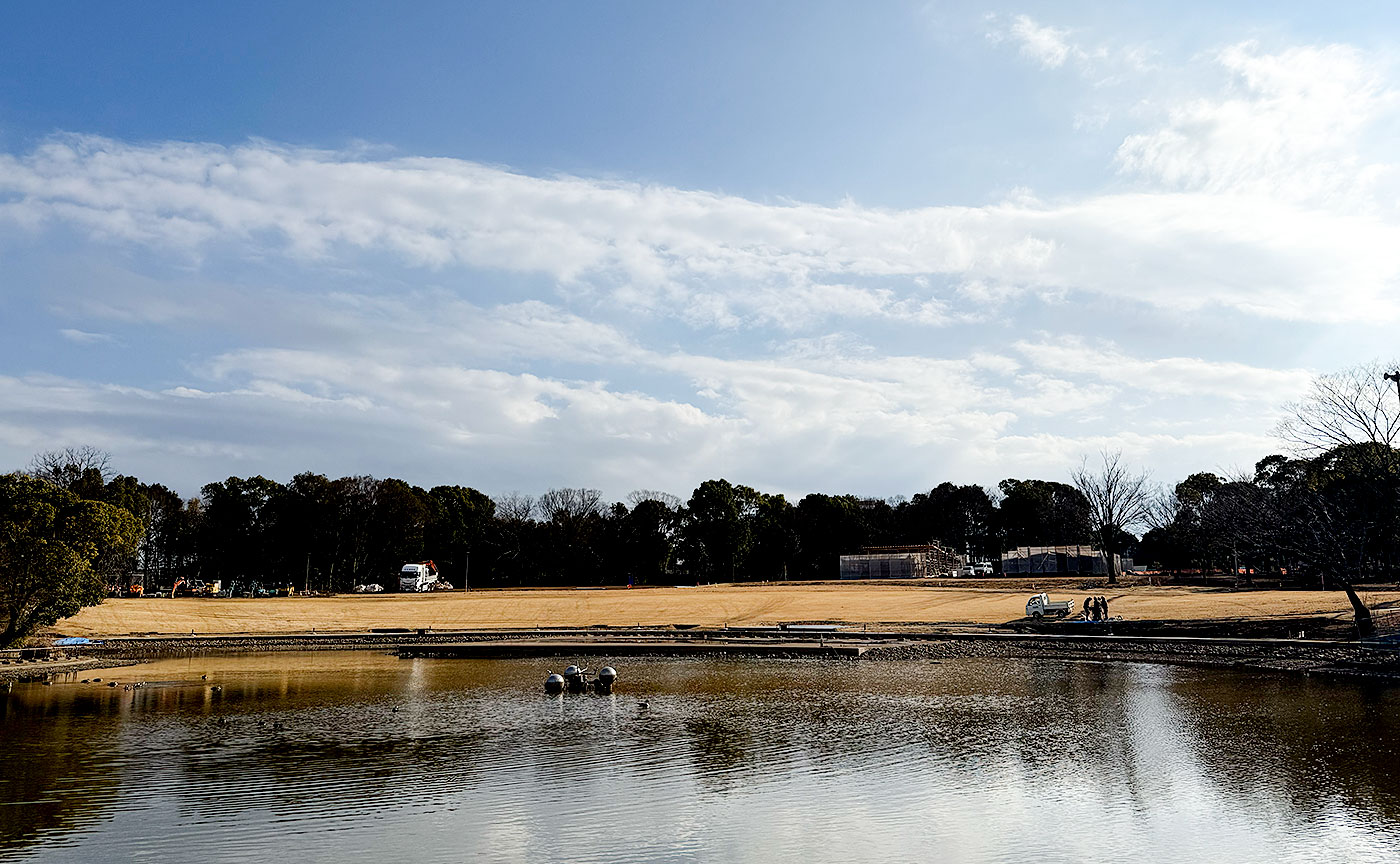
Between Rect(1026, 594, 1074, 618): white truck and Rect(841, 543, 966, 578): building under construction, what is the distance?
165 feet

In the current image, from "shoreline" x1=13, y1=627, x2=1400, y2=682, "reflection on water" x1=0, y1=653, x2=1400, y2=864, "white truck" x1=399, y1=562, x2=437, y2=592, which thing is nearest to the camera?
"reflection on water" x1=0, y1=653, x2=1400, y2=864

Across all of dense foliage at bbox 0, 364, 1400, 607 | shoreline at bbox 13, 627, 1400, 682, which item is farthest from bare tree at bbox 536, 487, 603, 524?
shoreline at bbox 13, 627, 1400, 682

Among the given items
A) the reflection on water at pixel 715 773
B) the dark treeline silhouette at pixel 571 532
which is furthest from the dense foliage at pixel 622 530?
the reflection on water at pixel 715 773

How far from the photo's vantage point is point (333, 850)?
1382cm

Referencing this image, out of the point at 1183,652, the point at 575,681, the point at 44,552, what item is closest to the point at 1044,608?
the point at 1183,652

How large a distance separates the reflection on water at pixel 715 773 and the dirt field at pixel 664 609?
90.9 ft

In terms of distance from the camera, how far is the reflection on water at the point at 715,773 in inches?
559

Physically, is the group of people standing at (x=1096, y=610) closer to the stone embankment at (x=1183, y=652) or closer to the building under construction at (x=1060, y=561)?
the stone embankment at (x=1183, y=652)

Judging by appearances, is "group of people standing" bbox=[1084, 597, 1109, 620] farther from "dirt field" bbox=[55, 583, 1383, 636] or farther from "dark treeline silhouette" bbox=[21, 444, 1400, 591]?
"dark treeline silhouette" bbox=[21, 444, 1400, 591]

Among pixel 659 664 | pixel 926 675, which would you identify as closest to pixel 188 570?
pixel 659 664

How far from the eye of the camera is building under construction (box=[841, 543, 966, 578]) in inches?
4336

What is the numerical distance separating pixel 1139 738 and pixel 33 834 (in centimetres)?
2123

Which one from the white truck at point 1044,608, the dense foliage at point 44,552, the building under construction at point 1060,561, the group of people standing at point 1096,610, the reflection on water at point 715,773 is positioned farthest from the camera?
the building under construction at point 1060,561

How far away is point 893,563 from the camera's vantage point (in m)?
111
